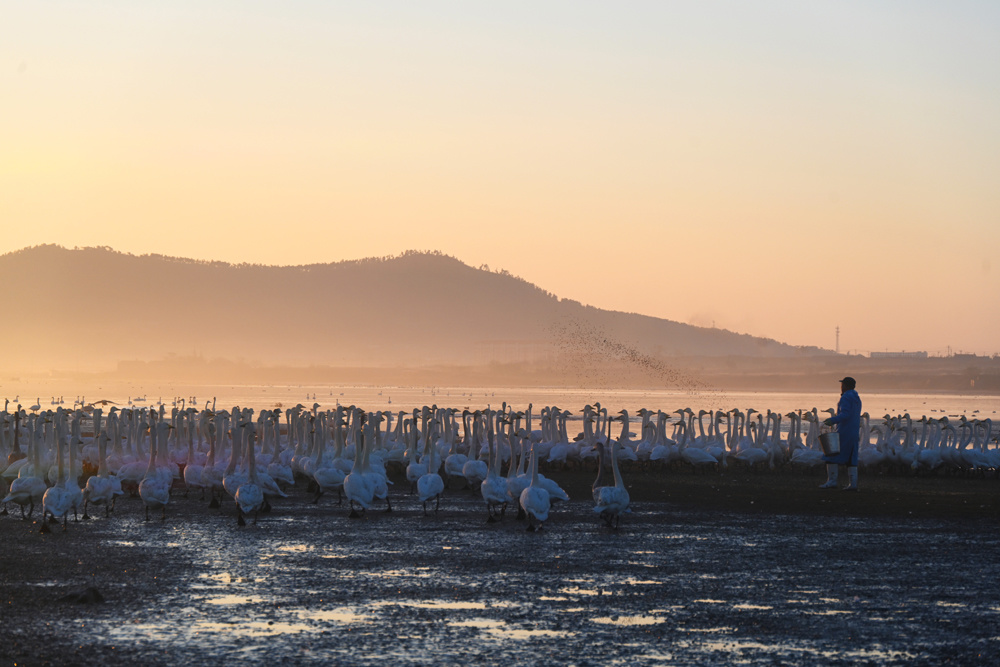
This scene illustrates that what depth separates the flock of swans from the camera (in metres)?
19.1

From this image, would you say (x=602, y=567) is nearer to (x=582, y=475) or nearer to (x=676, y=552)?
(x=676, y=552)

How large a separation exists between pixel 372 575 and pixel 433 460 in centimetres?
763

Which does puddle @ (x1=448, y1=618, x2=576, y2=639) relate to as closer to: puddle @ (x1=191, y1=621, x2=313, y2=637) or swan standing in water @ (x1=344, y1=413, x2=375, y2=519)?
puddle @ (x1=191, y1=621, x2=313, y2=637)

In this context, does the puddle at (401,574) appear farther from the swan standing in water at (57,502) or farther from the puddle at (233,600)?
the swan standing in water at (57,502)

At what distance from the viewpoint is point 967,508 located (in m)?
21.7

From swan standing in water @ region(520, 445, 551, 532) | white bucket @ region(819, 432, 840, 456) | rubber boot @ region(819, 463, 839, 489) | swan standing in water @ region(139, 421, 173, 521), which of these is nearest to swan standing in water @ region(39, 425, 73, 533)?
swan standing in water @ region(139, 421, 173, 521)

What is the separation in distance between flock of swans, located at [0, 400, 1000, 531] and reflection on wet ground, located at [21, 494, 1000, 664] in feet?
2.38

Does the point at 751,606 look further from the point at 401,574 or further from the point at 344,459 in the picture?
the point at 344,459

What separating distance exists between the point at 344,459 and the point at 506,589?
37.7 feet

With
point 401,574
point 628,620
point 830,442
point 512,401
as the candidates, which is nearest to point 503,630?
point 628,620

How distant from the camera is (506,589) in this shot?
1305 cm

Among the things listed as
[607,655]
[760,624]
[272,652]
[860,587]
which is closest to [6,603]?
[272,652]

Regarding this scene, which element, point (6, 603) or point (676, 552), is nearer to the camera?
point (6, 603)

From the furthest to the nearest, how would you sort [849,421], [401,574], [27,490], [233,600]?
1. [849,421]
2. [27,490]
3. [401,574]
4. [233,600]
